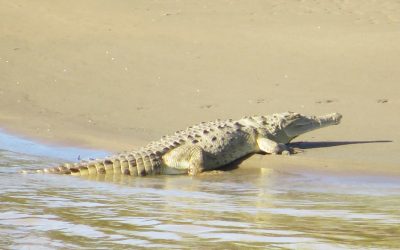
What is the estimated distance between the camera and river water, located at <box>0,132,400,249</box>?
5.08 metres

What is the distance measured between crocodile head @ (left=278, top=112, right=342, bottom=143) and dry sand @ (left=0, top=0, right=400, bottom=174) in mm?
228

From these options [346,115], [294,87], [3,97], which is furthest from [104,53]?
[346,115]

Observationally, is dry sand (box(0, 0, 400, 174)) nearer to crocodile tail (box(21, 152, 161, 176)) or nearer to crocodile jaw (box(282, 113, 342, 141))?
crocodile jaw (box(282, 113, 342, 141))

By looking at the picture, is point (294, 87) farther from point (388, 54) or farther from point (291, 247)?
point (291, 247)

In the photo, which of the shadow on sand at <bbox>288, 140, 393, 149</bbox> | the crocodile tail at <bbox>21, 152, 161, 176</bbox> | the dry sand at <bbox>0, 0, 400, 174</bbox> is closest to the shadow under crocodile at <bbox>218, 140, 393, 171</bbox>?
the shadow on sand at <bbox>288, 140, 393, 149</bbox>

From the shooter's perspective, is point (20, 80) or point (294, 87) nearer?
point (294, 87)

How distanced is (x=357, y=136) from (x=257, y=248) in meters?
5.37

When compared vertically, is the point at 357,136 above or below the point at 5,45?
below

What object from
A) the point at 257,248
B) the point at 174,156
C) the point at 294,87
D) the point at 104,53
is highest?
the point at 104,53

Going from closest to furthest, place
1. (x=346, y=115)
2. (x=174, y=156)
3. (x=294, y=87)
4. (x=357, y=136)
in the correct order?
(x=174, y=156) → (x=357, y=136) → (x=346, y=115) → (x=294, y=87)

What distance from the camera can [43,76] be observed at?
13.9 meters

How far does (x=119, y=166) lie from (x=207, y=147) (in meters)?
1.01

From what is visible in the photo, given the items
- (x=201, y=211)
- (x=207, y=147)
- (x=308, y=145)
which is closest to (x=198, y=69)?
(x=308, y=145)

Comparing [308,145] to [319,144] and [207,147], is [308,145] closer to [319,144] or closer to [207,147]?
[319,144]
